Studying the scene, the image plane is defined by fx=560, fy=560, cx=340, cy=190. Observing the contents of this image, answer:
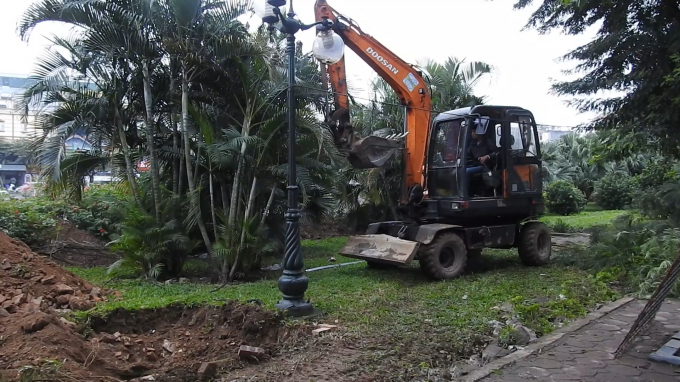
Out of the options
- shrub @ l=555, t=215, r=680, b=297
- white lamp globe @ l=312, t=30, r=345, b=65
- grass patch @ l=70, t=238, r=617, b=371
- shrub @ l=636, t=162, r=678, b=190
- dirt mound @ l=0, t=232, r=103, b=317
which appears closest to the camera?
grass patch @ l=70, t=238, r=617, b=371

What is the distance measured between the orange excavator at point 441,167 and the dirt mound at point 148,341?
10.9ft

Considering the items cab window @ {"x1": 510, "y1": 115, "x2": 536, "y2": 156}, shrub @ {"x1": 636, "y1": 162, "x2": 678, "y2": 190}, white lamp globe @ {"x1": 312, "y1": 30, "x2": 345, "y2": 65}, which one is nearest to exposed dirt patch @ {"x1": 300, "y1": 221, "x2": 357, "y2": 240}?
cab window @ {"x1": 510, "y1": 115, "x2": 536, "y2": 156}

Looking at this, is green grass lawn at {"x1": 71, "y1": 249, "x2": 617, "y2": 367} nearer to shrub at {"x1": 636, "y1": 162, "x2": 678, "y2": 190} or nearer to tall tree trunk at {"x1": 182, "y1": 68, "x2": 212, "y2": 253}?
tall tree trunk at {"x1": 182, "y1": 68, "x2": 212, "y2": 253}

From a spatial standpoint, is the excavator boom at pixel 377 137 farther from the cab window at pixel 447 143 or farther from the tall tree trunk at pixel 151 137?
the tall tree trunk at pixel 151 137

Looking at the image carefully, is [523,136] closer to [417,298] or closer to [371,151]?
[371,151]

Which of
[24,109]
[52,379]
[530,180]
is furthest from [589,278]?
[24,109]

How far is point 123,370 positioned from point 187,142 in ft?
17.6

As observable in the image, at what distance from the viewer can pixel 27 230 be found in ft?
37.8

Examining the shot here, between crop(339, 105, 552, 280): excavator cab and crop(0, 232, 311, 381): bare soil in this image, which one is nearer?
crop(0, 232, 311, 381): bare soil

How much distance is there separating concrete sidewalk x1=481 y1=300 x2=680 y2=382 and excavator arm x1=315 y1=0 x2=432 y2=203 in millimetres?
4291

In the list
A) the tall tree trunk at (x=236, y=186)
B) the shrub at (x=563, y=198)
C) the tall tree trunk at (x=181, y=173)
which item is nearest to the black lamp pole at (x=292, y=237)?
the tall tree trunk at (x=236, y=186)

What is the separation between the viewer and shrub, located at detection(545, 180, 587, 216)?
2431 centimetres

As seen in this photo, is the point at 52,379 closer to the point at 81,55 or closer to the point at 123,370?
the point at 123,370

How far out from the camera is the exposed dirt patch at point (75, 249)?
11703 millimetres
